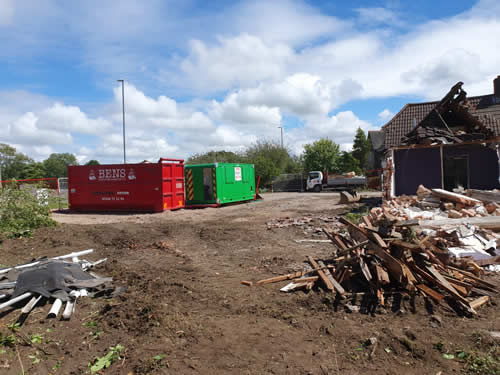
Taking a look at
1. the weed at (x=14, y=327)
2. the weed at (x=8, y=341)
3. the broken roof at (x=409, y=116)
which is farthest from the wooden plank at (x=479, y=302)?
the broken roof at (x=409, y=116)

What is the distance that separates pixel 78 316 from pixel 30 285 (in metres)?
0.96

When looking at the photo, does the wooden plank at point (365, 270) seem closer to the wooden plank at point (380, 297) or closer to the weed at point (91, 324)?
the wooden plank at point (380, 297)

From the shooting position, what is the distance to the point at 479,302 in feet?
15.4

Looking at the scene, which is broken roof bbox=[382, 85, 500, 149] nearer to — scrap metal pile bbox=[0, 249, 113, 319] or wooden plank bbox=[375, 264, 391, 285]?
wooden plank bbox=[375, 264, 391, 285]

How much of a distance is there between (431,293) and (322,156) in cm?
4402

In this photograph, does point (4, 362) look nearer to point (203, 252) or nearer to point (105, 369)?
point (105, 369)

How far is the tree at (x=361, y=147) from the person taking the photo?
50.3m

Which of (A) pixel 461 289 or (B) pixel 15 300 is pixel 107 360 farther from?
(A) pixel 461 289

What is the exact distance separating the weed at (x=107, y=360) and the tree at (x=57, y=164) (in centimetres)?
7885

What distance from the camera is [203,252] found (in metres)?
8.53

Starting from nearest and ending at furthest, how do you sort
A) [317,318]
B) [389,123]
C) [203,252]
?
[317,318]
[203,252]
[389,123]

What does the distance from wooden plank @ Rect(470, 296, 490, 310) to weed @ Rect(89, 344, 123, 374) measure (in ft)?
13.8

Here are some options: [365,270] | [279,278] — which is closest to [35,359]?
[279,278]

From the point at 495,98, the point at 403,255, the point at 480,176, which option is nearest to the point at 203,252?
the point at 403,255
